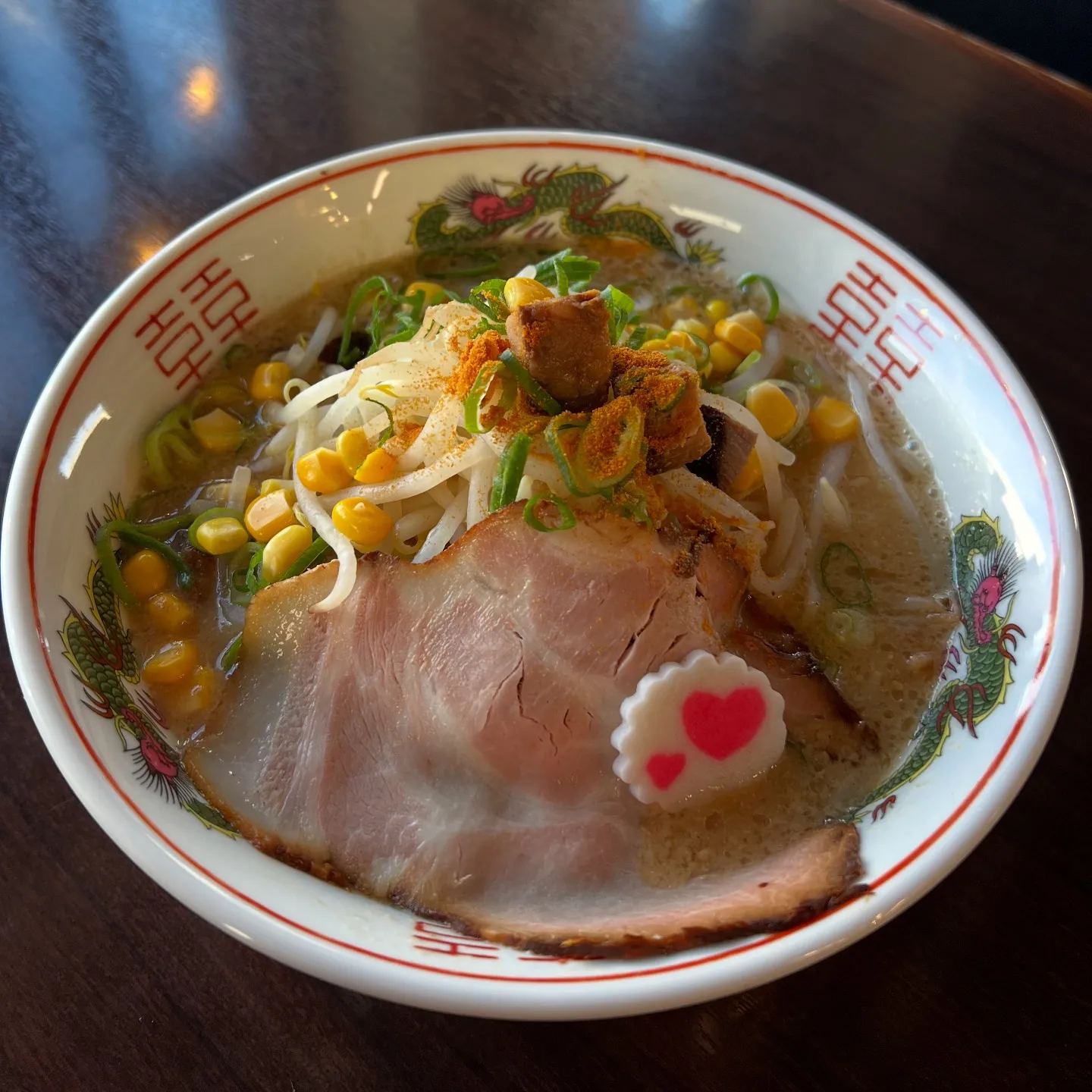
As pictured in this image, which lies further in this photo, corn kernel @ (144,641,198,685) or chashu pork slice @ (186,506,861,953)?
corn kernel @ (144,641,198,685)

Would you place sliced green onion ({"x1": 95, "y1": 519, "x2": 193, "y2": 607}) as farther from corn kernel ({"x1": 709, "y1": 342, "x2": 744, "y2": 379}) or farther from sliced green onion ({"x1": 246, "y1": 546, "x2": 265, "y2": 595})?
corn kernel ({"x1": 709, "y1": 342, "x2": 744, "y2": 379})

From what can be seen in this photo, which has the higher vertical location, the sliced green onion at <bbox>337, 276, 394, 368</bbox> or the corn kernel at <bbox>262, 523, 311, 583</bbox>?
the sliced green onion at <bbox>337, 276, 394, 368</bbox>

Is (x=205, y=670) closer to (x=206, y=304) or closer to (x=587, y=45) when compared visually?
(x=206, y=304)

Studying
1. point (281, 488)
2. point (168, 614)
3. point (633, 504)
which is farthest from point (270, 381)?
point (633, 504)

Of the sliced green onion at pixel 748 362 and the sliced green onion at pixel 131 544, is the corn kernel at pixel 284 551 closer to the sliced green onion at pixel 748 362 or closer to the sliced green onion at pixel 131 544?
the sliced green onion at pixel 131 544

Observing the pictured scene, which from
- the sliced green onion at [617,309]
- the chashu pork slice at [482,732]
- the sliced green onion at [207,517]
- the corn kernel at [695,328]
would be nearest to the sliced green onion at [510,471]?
the chashu pork slice at [482,732]

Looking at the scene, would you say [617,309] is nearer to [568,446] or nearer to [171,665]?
[568,446]

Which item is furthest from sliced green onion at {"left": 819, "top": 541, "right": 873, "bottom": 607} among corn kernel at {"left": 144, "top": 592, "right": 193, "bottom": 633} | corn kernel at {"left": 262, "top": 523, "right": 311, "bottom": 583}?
corn kernel at {"left": 144, "top": 592, "right": 193, "bottom": 633}

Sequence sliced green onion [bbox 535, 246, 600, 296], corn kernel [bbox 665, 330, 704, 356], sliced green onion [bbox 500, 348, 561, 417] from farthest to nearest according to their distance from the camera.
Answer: corn kernel [bbox 665, 330, 704, 356] → sliced green onion [bbox 535, 246, 600, 296] → sliced green onion [bbox 500, 348, 561, 417]
